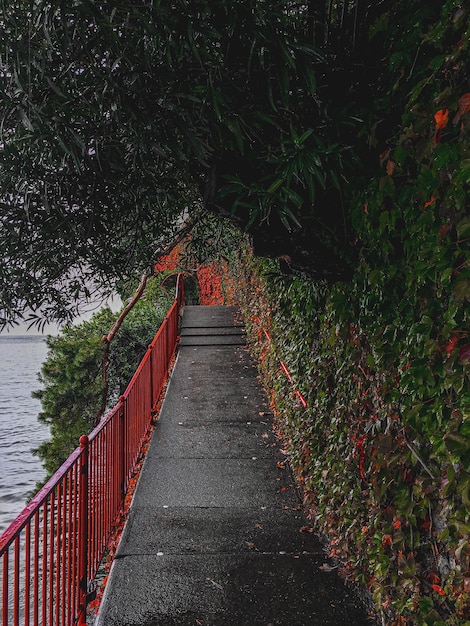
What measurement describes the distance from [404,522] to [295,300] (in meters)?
3.39

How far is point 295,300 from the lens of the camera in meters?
5.97

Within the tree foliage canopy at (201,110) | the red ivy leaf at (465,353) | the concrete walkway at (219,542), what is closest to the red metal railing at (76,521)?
the concrete walkway at (219,542)

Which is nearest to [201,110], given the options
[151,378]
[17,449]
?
[151,378]

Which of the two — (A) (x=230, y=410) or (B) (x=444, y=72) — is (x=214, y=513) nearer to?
(A) (x=230, y=410)

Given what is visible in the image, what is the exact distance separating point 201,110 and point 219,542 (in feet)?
11.4

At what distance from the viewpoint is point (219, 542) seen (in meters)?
4.62

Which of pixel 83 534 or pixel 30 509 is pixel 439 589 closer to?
pixel 30 509

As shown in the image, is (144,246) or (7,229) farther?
(144,246)

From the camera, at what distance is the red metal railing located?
8.77 feet

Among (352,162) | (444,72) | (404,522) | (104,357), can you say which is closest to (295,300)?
(352,162)

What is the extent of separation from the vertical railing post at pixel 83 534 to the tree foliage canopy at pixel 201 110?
154 cm

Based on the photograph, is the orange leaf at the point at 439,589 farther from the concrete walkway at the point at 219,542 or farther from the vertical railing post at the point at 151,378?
the vertical railing post at the point at 151,378

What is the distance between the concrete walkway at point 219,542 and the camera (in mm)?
3686

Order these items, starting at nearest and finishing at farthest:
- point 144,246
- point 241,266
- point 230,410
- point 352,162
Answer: point 352,162 → point 144,246 → point 230,410 → point 241,266
